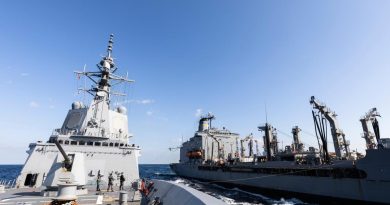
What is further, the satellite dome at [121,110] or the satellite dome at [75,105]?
the satellite dome at [121,110]

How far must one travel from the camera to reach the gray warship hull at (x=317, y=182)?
15.4m

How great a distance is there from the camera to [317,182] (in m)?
19.1

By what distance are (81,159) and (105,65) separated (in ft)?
51.7

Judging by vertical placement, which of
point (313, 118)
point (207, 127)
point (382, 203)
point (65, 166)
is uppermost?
point (207, 127)

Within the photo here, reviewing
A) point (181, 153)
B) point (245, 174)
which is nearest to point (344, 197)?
point (245, 174)

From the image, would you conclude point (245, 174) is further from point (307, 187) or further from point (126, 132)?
point (126, 132)

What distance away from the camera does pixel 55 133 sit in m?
18.6

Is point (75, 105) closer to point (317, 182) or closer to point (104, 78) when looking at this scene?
point (104, 78)

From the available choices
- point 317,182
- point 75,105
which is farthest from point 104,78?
point 317,182

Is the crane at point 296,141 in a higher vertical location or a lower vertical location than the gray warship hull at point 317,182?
higher

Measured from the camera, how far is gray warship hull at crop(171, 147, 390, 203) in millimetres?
15406

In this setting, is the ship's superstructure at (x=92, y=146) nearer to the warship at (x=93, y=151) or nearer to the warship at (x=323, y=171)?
the warship at (x=93, y=151)

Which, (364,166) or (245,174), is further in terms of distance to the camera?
(245,174)

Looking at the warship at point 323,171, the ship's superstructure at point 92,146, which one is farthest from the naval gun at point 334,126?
the ship's superstructure at point 92,146
